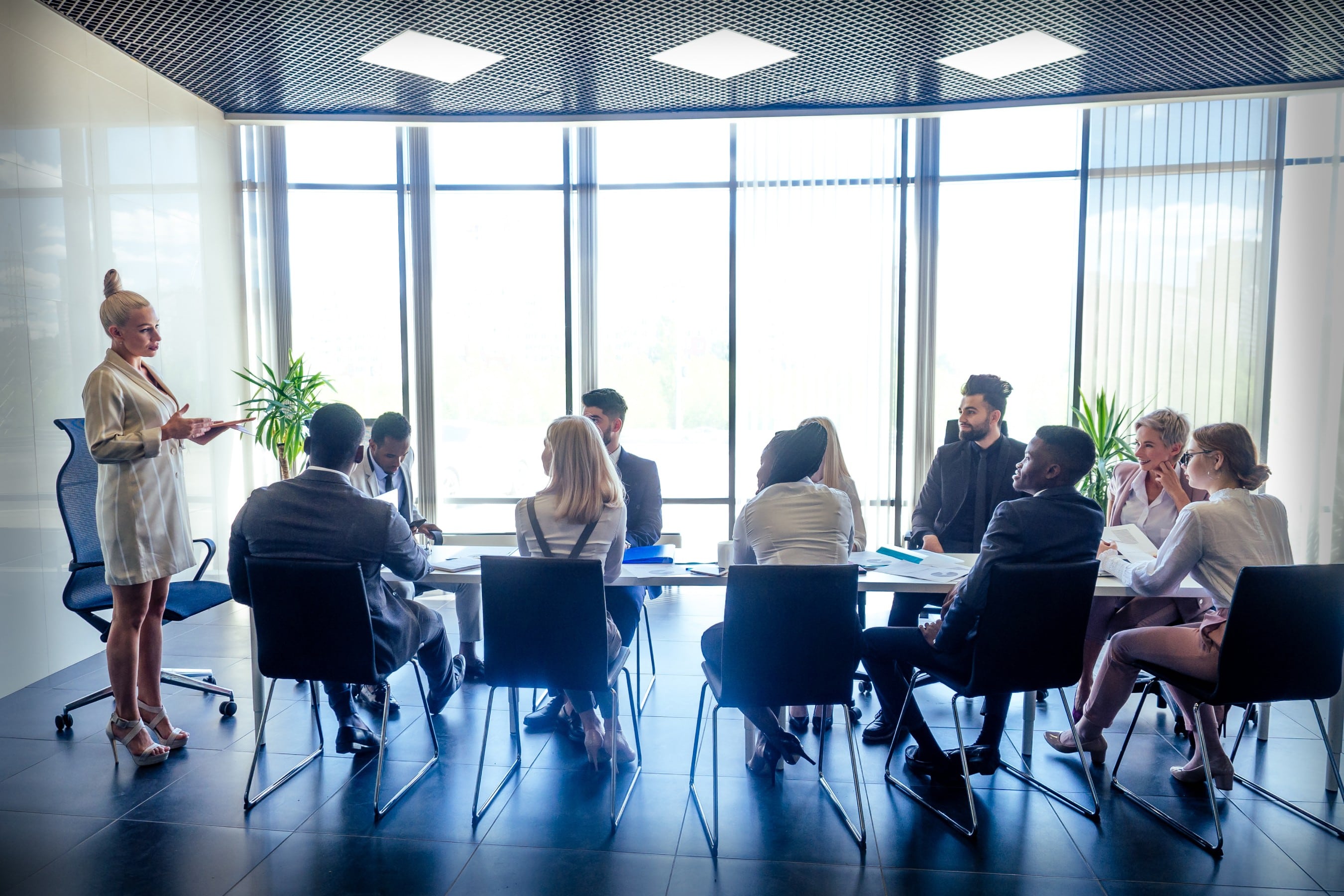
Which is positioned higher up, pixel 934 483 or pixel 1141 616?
pixel 934 483

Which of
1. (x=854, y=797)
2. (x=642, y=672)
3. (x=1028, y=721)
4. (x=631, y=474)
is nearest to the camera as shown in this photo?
(x=854, y=797)

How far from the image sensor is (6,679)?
3973 millimetres

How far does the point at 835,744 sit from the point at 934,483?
138 cm

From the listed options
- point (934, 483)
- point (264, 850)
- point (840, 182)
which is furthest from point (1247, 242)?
point (264, 850)

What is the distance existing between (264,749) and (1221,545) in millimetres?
3605

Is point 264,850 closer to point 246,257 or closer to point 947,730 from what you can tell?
point 947,730

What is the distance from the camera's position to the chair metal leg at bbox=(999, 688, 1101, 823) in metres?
2.80

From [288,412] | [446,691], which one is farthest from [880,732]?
[288,412]

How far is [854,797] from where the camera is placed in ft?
9.73

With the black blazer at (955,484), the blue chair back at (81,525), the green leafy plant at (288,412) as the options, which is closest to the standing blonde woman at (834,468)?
the black blazer at (955,484)

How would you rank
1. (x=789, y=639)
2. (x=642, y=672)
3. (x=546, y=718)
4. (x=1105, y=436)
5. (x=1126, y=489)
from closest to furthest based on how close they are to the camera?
(x=789, y=639) → (x=546, y=718) → (x=1126, y=489) → (x=642, y=672) → (x=1105, y=436)

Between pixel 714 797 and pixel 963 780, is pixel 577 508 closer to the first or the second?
pixel 714 797

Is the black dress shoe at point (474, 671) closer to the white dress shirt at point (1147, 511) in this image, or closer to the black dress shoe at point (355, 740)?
the black dress shoe at point (355, 740)

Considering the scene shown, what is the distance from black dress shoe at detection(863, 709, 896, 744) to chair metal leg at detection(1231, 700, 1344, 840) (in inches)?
47.7
